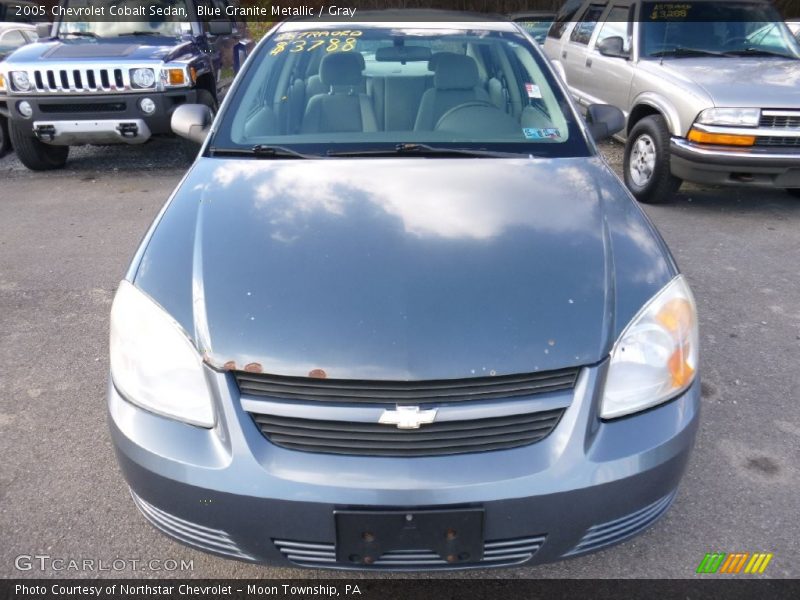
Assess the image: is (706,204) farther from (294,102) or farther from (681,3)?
(294,102)

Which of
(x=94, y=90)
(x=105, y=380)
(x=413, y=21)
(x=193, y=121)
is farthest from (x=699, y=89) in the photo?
(x=94, y=90)

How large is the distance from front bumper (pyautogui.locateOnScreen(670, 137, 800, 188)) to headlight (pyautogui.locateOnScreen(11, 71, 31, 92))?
5.62m

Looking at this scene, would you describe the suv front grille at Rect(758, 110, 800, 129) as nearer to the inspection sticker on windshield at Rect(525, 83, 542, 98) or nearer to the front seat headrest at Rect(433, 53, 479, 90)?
the inspection sticker on windshield at Rect(525, 83, 542, 98)

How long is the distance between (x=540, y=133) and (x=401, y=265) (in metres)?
1.20

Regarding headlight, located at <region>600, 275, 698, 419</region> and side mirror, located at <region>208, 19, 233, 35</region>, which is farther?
side mirror, located at <region>208, 19, 233, 35</region>

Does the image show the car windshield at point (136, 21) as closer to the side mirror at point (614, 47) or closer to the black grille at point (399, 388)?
the side mirror at point (614, 47)

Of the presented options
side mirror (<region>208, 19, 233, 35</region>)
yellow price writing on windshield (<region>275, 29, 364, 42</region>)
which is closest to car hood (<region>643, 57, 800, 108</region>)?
yellow price writing on windshield (<region>275, 29, 364, 42</region>)

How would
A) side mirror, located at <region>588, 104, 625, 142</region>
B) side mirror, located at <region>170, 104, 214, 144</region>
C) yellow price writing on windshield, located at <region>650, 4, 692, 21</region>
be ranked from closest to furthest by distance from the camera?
1. side mirror, located at <region>170, 104, 214, 144</region>
2. side mirror, located at <region>588, 104, 625, 142</region>
3. yellow price writing on windshield, located at <region>650, 4, 692, 21</region>

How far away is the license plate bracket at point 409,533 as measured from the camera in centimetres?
159

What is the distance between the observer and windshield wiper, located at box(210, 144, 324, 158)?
2.61 metres

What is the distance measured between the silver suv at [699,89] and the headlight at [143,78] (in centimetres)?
412

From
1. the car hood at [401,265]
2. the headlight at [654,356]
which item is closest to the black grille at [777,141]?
the car hood at [401,265]

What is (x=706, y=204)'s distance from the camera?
5781 millimetres

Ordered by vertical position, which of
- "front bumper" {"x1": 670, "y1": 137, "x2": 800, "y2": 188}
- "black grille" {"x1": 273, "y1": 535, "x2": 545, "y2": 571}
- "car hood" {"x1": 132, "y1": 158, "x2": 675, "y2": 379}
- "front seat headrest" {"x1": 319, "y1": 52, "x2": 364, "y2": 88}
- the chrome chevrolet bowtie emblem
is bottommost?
"front bumper" {"x1": 670, "y1": 137, "x2": 800, "y2": 188}
